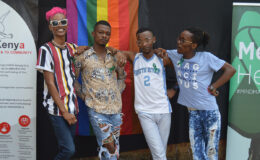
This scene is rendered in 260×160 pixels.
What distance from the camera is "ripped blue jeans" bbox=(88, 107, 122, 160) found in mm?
2936

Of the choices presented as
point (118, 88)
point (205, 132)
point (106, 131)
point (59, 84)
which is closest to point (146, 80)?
point (118, 88)

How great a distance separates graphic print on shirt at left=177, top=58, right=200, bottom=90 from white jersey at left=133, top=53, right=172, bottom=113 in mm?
242

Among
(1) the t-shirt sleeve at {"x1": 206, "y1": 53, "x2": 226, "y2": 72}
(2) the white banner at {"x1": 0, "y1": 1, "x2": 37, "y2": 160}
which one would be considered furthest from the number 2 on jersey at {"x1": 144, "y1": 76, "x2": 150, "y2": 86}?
(2) the white banner at {"x1": 0, "y1": 1, "x2": 37, "y2": 160}

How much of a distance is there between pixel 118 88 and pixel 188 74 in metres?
0.93

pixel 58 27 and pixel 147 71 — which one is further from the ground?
pixel 58 27

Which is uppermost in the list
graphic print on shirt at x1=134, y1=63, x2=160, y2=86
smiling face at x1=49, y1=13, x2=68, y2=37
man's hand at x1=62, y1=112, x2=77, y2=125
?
smiling face at x1=49, y1=13, x2=68, y2=37

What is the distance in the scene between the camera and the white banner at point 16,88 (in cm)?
346

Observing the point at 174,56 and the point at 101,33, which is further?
the point at 174,56

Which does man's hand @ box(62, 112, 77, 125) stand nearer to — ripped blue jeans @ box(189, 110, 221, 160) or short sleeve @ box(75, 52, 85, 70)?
short sleeve @ box(75, 52, 85, 70)

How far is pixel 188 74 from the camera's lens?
309 cm

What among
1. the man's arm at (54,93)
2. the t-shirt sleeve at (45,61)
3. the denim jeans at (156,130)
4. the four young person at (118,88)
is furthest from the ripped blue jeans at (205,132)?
the t-shirt sleeve at (45,61)

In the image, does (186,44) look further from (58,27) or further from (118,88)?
(58,27)

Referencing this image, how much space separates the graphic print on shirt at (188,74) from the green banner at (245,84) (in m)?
1.01

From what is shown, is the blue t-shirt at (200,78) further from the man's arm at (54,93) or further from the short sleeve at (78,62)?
the man's arm at (54,93)
